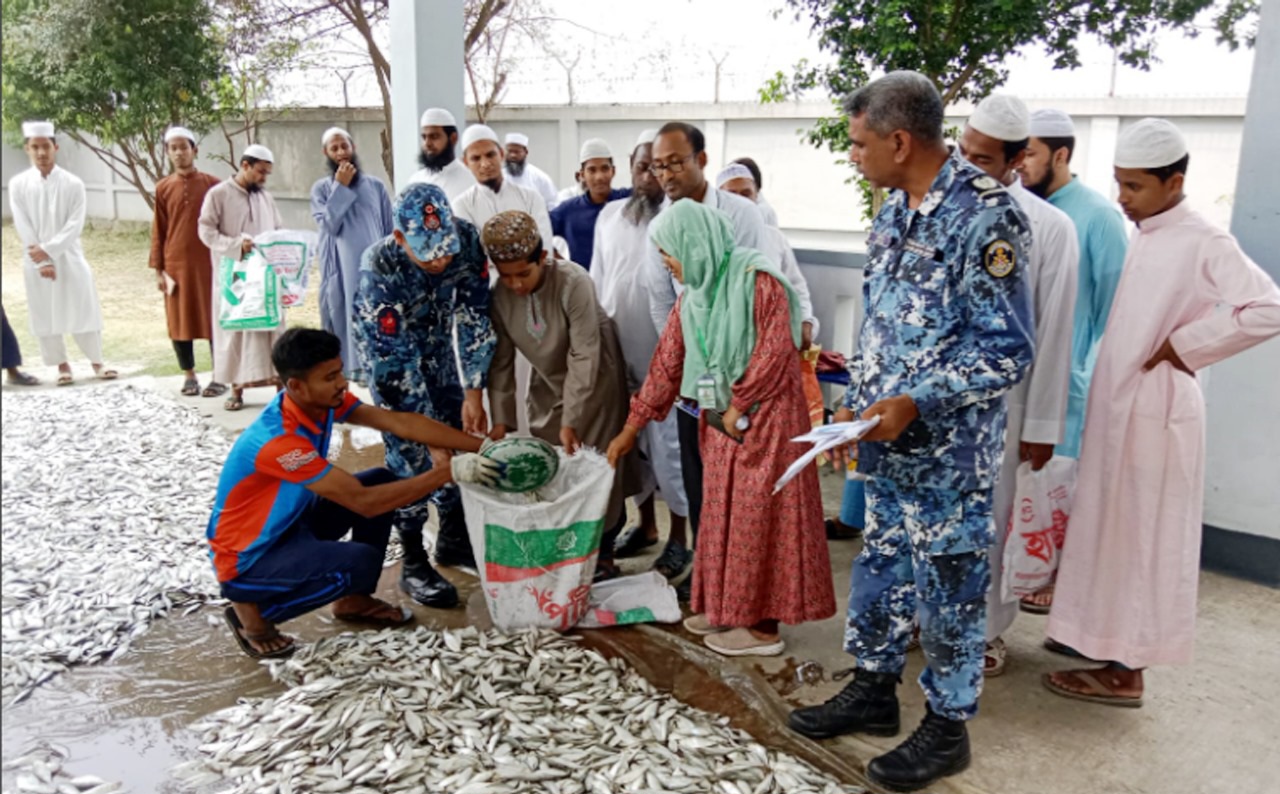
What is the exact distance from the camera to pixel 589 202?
518 centimetres

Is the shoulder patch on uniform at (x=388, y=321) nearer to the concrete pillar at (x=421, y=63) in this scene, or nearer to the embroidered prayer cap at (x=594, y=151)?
the embroidered prayer cap at (x=594, y=151)

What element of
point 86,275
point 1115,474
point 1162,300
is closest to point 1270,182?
point 1162,300

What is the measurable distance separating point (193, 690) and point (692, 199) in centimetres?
243

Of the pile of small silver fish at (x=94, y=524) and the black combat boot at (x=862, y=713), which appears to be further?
the black combat boot at (x=862, y=713)

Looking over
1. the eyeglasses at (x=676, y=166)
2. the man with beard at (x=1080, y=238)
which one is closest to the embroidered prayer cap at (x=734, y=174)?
the eyeglasses at (x=676, y=166)

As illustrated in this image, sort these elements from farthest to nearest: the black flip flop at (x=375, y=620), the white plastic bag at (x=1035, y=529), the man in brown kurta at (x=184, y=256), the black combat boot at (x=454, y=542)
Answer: the man in brown kurta at (x=184, y=256)
the black combat boot at (x=454, y=542)
the black flip flop at (x=375, y=620)
the white plastic bag at (x=1035, y=529)

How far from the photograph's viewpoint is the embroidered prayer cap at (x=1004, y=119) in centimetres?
294

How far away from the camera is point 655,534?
4375 millimetres

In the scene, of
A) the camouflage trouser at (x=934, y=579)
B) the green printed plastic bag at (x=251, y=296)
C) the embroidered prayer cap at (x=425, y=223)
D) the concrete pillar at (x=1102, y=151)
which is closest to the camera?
the camouflage trouser at (x=934, y=579)

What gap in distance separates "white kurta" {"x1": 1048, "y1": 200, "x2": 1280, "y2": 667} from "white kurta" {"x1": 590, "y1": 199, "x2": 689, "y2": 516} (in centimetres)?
160

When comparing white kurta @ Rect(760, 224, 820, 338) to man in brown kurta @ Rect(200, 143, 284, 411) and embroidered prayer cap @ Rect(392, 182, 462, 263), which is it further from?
man in brown kurta @ Rect(200, 143, 284, 411)

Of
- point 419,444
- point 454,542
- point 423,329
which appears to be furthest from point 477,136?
point 454,542

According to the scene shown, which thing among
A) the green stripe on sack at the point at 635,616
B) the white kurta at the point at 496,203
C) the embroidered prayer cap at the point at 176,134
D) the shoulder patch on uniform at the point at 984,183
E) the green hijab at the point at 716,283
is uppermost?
the embroidered prayer cap at the point at 176,134

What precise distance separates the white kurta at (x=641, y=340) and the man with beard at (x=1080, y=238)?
1.49m
